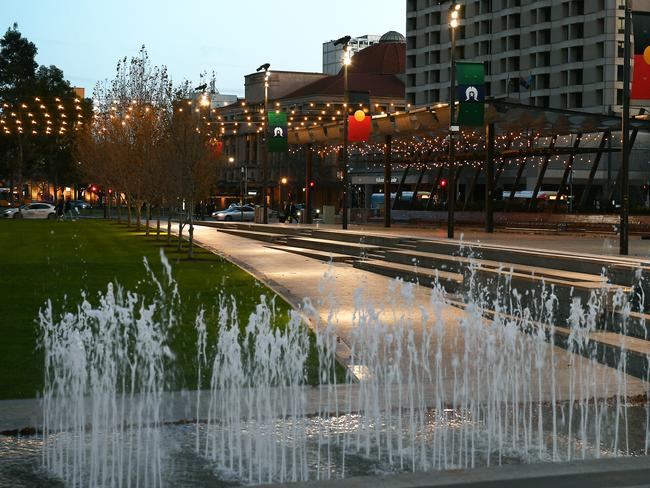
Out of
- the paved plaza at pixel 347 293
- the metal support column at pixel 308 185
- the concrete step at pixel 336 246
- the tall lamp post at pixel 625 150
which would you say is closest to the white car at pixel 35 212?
the metal support column at pixel 308 185

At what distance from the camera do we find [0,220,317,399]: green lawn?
11719 mm

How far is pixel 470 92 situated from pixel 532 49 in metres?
77.0

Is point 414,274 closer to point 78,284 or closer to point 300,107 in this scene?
point 78,284

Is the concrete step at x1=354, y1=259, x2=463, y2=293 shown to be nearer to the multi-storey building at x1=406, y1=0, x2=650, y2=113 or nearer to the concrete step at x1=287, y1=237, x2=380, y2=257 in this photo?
the concrete step at x1=287, y1=237, x2=380, y2=257

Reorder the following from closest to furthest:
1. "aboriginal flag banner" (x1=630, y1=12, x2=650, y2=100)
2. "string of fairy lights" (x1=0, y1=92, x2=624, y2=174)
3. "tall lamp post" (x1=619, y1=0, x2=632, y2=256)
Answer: "aboriginal flag banner" (x1=630, y1=12, x2=650, y2=100) → "tall lamp post" (x1=619, y1=0, x2=632, y2=256) → "string of fairy lights" (x1=0, y1=92, x2=624, y2=174)

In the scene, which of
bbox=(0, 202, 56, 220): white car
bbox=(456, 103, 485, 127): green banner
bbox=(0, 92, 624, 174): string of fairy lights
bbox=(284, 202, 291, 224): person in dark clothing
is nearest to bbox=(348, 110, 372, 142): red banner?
bbox=(0, 92, 624, 174): string of fairy lights

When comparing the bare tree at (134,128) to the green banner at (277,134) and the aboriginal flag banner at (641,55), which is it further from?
the aboriginal flag banner at (641,55)

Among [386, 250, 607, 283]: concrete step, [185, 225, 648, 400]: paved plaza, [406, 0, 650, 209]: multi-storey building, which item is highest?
[406, 0, 650, 209]: multi-storey building

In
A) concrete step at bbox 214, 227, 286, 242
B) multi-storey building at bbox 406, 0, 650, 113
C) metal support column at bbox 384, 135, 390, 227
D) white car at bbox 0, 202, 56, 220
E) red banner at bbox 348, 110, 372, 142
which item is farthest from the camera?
multi-storey building at bbox 406, 0, 650, 113

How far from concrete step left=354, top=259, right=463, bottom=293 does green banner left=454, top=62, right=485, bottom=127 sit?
7876 mm

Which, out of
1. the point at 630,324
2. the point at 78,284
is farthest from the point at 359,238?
the point at 630,324

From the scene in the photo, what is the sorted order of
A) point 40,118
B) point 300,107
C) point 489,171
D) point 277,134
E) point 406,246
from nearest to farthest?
point 406,246, point 489,171, point 277,134, point 40,118, point 300,107

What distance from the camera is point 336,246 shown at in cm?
3466

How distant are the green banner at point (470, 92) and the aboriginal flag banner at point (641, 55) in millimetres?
11317
